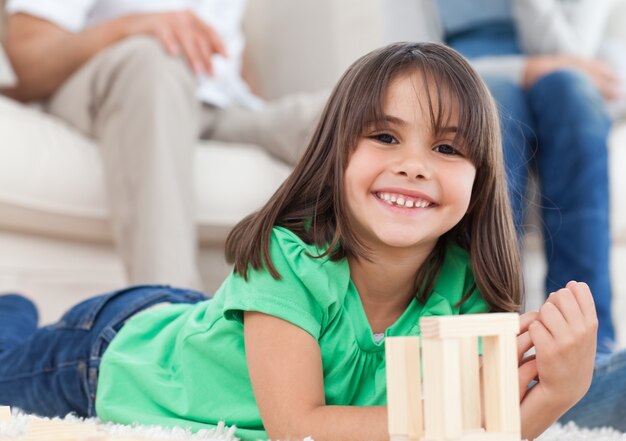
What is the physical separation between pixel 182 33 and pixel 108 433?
1092 millimetres

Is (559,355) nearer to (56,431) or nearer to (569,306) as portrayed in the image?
(569,306)

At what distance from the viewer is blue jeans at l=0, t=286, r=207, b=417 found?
3.31 feet

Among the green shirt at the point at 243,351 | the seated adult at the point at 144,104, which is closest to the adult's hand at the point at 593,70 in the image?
the seated adult at the point at 144,104

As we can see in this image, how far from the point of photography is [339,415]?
2.37 ft

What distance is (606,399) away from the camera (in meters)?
0.99

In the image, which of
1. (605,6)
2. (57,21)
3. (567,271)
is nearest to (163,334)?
(567,271)

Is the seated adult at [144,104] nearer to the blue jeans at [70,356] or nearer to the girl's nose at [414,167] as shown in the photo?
the blue jeans at [70,356]

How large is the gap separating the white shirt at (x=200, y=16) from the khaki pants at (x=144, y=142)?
16 centimetres

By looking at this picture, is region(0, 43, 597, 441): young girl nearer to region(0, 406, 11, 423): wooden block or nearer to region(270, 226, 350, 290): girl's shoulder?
region(270, 226, 350, 290): girl's shoulder

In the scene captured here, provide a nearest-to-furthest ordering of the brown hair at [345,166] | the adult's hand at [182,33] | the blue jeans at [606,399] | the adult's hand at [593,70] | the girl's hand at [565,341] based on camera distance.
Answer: the girl's hand at [565,341] → the brown hair at [345,166] → the blue jeans at [606,399] → the adult's hand at [182,33] → the adult's hand at [593,70]

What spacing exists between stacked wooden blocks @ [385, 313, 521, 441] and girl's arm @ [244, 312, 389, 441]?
0.10m

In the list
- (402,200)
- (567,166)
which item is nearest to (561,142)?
(567,166)

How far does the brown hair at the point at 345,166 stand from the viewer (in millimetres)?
786

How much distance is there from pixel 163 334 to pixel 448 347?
480 millimetres
